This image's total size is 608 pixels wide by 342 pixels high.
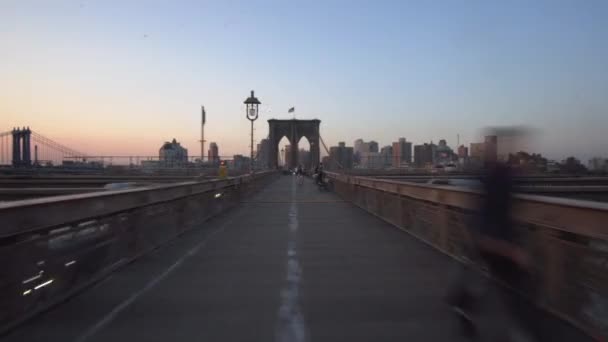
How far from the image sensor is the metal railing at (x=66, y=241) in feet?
19.3

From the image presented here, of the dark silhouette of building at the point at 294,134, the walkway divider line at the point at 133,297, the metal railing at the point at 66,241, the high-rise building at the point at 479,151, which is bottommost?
the walkway divider line at the point at 133,297

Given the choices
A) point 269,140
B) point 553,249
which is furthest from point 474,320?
point 269,140

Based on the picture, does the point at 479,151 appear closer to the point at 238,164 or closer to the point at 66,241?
the point at 66,241

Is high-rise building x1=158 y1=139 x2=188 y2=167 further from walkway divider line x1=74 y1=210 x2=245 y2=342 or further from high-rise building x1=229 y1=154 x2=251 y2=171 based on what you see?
walkway divider line x1=74 y1=210 x2=245 y2=342

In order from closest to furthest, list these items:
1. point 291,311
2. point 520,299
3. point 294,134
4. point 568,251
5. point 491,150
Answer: point 520,299 < point 491,150 < point 568,251 < point 291,311 < point 294,134

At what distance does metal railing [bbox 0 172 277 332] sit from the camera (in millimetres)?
5891

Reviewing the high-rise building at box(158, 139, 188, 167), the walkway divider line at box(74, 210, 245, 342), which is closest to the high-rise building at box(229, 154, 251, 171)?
the high-rise building at box(158, 139, 188, 167)

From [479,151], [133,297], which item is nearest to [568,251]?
[479,151]

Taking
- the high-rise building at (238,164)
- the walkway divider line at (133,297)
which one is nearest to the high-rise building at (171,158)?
the high-rise building at (238,164)

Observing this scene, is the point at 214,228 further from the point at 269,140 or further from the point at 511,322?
the point at 269,140

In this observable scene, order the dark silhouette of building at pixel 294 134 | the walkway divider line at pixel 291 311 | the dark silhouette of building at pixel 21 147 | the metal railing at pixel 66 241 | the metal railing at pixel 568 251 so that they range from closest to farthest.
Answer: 1. the metal railing at pixel 568 251
2. the walkway divider line at pixel 291 311
3. the metal railing at pixel 66 241
4. the dark silhouette of building at pixel 21 147
5. the dark silhouette of building at pixel 294 134

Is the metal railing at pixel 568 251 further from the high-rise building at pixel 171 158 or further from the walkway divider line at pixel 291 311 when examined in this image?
the high-rise building at pixel 171 158

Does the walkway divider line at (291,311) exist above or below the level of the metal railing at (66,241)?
below

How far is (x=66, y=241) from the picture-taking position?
722cm
